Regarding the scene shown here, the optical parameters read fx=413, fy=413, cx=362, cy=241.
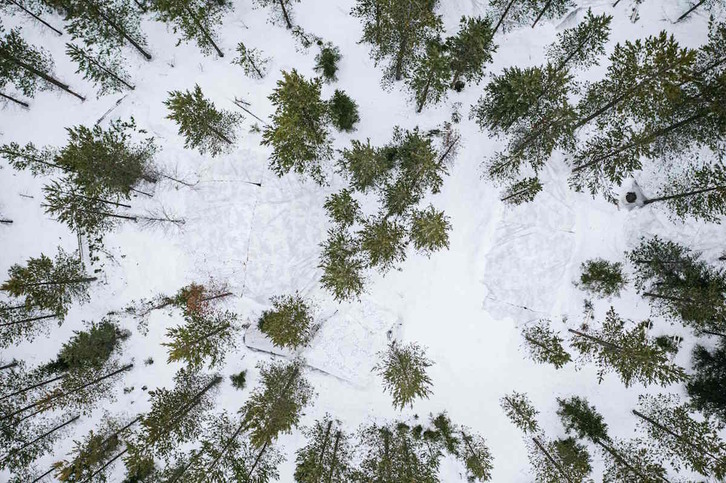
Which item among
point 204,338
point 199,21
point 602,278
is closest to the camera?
point 204,338

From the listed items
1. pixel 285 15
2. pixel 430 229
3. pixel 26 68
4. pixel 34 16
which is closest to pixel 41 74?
pixel 26 68

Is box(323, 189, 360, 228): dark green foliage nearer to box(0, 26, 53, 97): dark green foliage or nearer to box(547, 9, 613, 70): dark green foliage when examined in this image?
box(547, 9, 613, 70): dark green foliage

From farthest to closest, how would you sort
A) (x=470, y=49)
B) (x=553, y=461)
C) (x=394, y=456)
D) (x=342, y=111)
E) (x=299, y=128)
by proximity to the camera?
(x=394, y=456) → (x=342, y=111) → (x=553, y=461) → (x=470, y=49) → (x=299, y=128)

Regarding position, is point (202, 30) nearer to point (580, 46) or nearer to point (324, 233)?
point (324, 233)

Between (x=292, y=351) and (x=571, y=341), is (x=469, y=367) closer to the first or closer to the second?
(x=571, y=341)

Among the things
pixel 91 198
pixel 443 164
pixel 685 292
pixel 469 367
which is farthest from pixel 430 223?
pixel 91 198

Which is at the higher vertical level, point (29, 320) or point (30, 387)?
point (29, 320)
